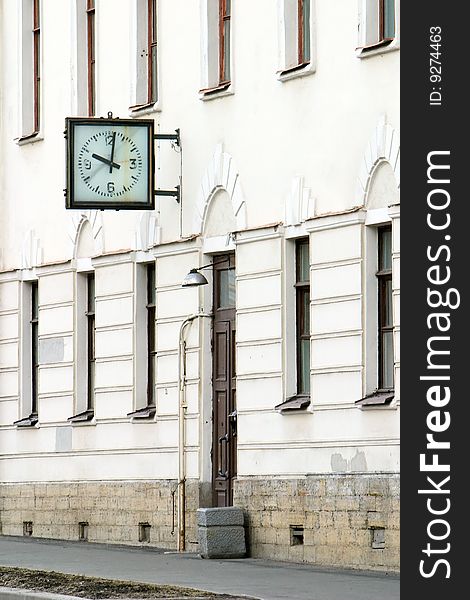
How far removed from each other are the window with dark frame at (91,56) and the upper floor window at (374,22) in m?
7.52

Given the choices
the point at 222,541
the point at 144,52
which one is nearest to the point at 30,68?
the point at 144,52

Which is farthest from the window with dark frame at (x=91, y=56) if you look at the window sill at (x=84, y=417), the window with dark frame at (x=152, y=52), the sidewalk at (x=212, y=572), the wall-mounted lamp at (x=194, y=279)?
the sidewalk at (x=212, y=572)

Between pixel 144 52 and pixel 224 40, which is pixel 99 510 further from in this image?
pixel 224 40

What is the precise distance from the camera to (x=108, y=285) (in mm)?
30547

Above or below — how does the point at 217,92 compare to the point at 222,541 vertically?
above

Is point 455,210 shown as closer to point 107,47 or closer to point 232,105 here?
point 232,105

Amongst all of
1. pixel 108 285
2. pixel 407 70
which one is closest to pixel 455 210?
pixel 407 70

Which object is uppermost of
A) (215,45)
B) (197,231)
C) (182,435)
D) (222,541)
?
(215,45)

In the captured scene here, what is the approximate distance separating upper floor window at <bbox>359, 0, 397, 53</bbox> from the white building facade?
0.10ft

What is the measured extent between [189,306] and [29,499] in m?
5.79

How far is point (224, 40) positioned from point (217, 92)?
0.73 m

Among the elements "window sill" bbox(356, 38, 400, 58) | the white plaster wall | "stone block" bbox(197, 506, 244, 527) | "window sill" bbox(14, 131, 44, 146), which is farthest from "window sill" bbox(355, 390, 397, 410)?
"window sill" bbox(14, 131, 44, 146)

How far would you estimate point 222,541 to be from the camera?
26.2 meters

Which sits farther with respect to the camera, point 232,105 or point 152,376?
point 152,376
